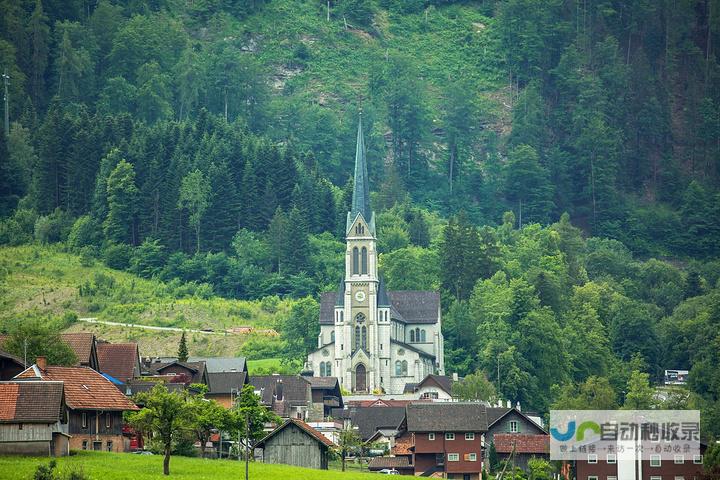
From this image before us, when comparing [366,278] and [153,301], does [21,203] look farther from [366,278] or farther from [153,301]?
[366,278]

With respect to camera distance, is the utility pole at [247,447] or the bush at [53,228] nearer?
the utility pole at [247,447]

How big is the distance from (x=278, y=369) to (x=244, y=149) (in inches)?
1633

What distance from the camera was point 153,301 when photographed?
525ft

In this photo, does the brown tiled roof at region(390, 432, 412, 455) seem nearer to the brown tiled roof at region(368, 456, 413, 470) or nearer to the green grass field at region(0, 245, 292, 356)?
the brown tiled roof at region(368, 456, 413, 470)

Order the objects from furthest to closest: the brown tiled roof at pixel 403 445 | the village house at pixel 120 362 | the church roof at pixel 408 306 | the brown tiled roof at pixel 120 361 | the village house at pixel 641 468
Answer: the church roof at pixel 408 306 < the brown tiled roof at pixel 120 361 < the village house at pixel 120 362 < the brown tiled roof at pixel 403 445 < the village house at pixel 641 468

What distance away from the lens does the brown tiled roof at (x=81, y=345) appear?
338 feet

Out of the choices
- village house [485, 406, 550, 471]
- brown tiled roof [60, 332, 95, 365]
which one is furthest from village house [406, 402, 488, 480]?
brown tiled roof [60, 332, 95, 365]

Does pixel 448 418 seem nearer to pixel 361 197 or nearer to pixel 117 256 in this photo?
pixel 361 197

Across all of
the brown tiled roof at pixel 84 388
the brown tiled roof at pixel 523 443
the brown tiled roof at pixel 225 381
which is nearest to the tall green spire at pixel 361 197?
the brown tiled roof at pixel 225 381

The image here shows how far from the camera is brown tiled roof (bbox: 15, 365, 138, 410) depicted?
285 ft

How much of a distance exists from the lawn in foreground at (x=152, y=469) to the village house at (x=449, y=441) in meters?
10.5

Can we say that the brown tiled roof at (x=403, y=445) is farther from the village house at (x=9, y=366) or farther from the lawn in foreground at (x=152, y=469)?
the village house at (x=9, y=366)

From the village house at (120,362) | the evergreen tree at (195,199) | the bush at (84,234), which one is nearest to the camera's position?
the village house at (120,362)

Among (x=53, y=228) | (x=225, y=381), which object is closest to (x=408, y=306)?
(x=53, y=228)
